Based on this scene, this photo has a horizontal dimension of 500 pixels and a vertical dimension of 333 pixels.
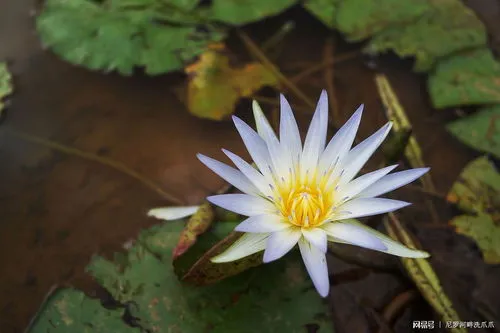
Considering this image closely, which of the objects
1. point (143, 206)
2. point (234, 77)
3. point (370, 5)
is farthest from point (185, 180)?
point (370, 5)

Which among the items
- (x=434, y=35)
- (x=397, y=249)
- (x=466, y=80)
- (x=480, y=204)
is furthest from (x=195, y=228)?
(x=434, y=35)

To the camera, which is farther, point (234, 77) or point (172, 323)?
point (234, 77)

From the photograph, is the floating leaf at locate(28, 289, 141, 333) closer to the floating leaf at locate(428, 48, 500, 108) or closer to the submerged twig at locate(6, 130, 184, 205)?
the submerged twig at locate(6, 130, 184, 205)

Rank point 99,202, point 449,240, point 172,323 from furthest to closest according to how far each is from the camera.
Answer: point 99,202, point 449,240, point 172,323

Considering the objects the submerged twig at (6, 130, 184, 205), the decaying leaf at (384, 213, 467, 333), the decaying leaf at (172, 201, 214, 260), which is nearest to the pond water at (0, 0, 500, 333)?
the submerged twig at (6, 130, 184, 205)

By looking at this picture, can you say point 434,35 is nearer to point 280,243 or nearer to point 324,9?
point 324,9

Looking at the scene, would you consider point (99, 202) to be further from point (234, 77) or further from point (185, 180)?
point (234, 77)

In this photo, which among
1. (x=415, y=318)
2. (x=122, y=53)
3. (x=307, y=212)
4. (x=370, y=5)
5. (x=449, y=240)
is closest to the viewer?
(x=307, y=212)

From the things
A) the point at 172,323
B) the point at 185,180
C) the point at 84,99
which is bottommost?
the point at 172,323
